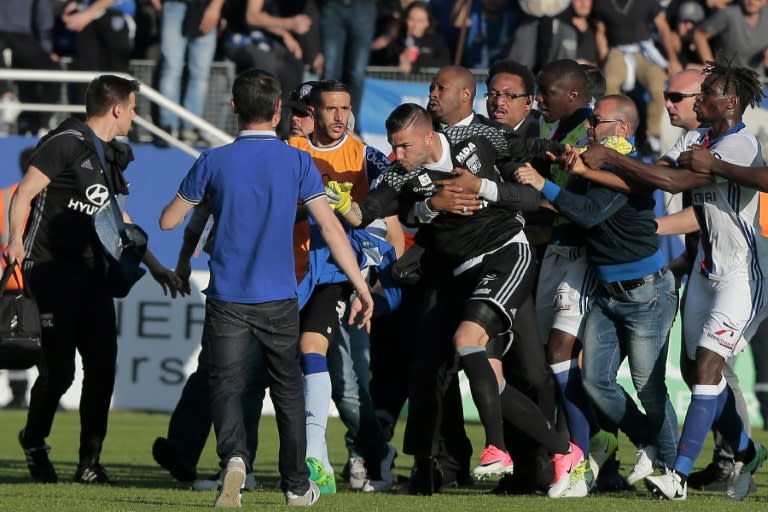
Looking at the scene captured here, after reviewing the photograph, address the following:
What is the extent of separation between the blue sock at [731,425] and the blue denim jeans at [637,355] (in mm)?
306

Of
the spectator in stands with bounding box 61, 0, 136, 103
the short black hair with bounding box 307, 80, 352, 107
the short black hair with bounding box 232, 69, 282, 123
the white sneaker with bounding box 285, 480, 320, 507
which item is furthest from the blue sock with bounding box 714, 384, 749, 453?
the spectator in stands with bounding box 61, 0, 136, 103

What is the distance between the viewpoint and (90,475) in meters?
9.36

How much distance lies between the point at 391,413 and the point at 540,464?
5.16 ft

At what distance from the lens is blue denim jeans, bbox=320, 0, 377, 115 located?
16.1 metres

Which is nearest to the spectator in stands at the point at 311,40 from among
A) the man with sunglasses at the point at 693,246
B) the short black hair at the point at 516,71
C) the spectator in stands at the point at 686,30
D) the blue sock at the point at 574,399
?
the spectator in stands at the point at 686,30

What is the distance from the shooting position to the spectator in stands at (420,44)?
16.6m

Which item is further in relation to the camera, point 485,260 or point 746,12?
point 746,12

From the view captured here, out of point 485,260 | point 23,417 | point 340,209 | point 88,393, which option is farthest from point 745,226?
point 23,417

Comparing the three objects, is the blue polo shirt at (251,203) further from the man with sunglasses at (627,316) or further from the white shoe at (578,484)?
the white shoe at (578,484)

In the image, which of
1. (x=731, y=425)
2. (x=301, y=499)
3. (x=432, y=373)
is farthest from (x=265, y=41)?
(x=301, y=499)

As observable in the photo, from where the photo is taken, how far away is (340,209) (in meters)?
8.33

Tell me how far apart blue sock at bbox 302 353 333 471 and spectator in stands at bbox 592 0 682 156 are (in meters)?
8.39

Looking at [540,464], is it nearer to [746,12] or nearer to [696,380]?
[696,380]

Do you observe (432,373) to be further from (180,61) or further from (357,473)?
(180,61)
